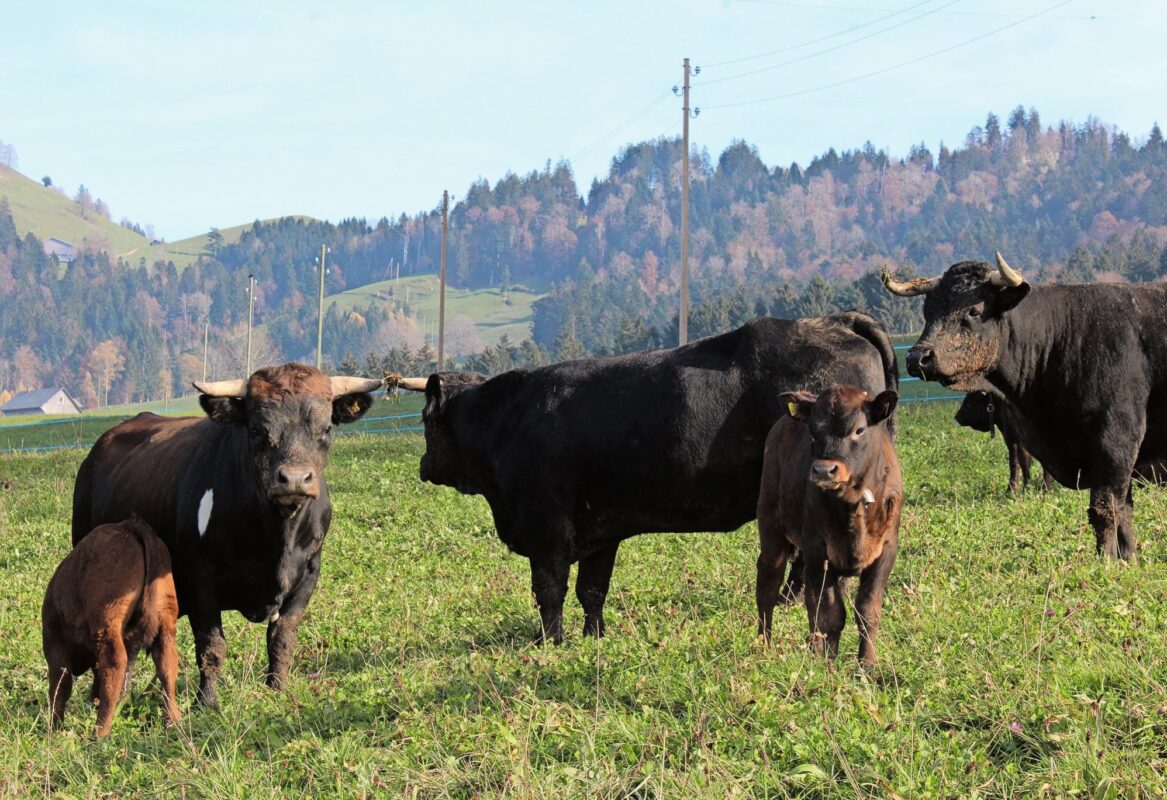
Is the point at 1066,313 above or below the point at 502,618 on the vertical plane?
above

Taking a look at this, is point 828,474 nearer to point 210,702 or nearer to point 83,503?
point 210,702

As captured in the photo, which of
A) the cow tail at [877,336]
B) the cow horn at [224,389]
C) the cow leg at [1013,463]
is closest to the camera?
the cow horn at [224,389]

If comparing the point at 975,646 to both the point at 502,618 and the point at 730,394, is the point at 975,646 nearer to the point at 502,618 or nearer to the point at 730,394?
the point at 730,394

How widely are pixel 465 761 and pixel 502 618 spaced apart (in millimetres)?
4450

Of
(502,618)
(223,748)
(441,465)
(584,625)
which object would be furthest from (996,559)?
(223,748)

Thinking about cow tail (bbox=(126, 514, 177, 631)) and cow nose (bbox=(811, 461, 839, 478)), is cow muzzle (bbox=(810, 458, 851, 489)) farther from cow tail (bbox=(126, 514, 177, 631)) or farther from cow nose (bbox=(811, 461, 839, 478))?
cow tail (bbox=(126, 514, 177, 631))

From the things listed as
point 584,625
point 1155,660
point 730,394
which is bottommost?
point 584,625

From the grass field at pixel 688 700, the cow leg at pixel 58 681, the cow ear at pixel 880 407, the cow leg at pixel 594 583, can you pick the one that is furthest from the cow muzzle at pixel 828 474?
the cow leg at pixel 58 681

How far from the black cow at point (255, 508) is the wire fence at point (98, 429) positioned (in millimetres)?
24826

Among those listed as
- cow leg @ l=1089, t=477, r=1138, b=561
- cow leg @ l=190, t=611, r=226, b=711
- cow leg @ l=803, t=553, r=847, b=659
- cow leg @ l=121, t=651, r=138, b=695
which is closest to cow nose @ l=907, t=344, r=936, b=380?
cow leg @ l=1089, t=477, r=1138, b=561

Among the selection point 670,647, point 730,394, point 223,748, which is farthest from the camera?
point 730,394

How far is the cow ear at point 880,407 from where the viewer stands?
305 inches

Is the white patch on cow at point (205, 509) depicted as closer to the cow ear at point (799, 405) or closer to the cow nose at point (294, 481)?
the cow nose at point (294, 481)

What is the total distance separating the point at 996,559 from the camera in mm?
10320
